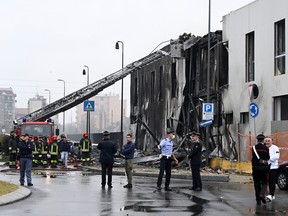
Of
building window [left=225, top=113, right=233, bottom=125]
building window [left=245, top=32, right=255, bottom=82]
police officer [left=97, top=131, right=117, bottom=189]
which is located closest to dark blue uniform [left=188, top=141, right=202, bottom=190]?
police officer [left=97, top=131, right=117, bottom=189]

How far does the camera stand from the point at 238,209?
13.3 meters

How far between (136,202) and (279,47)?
1573cm

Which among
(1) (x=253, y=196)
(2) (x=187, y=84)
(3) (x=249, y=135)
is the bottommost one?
(1) (x=253, y=196)

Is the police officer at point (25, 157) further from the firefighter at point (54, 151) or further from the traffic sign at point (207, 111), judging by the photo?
the firefighter at point (54, 151)

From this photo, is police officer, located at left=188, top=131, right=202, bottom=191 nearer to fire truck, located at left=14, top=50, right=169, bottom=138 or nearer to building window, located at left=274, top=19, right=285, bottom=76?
building window, located at left=274, top=19, right=285, bottom=76

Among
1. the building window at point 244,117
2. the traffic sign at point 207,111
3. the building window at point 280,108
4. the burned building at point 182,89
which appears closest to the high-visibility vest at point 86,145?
the burned building at point 182,89

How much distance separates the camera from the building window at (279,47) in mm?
27250

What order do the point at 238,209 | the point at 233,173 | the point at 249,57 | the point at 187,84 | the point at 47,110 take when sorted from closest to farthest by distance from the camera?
the point at 238,209
the point at 233,173
the point at 249,57
the point at 187,84
the point at 47,110

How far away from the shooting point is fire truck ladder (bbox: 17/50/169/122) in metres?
43.2

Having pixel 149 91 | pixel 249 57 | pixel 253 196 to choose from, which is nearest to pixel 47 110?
pixel 149 91

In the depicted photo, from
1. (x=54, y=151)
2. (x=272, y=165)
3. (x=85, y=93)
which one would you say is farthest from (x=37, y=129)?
(x=272, y=165)

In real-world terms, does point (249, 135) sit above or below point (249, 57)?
below

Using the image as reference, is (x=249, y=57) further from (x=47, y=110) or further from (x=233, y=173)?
(x=47, y=110)

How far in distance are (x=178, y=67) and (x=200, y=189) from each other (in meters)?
23.1
